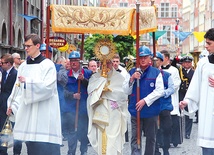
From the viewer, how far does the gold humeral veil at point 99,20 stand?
1067 centimetres

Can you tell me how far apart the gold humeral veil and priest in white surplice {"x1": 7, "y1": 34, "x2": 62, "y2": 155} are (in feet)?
7.82

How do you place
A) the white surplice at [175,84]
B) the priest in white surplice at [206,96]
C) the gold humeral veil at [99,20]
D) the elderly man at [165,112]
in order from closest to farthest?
the priest in white surplice at [206,96], the gold humeral veil at [99,20], the elderly man at [165,112], the white surplice at [175,84]

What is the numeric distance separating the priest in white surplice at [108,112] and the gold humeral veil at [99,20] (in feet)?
2.03

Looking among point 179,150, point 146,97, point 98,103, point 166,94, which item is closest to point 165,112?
point 166,94

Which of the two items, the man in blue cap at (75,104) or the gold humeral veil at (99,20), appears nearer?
the gold humeral veil at (99,20)

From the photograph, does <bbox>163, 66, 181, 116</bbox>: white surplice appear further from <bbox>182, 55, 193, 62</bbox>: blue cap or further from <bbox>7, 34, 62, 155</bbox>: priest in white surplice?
<bbox>7, 34, 62, 155</bbox>: priest in white surplice

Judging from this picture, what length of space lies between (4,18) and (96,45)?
15933 millimetres

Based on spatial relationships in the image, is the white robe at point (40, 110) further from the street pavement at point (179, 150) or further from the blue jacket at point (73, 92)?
the street pavement at point (179, 150)

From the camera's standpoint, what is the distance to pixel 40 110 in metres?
8.38

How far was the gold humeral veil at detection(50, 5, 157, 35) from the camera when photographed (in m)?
10.7

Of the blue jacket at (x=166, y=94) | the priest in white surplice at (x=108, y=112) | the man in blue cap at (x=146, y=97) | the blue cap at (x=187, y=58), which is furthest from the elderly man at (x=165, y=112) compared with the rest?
the blue cap at (x=187, y=58)

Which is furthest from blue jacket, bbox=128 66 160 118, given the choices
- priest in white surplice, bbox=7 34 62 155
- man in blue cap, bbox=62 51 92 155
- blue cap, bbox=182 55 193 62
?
blue cap, bbox=182 55 193 62

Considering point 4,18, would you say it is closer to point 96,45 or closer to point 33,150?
point 96,45

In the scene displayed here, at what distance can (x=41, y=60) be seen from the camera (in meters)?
8.46
